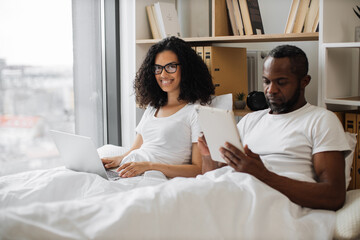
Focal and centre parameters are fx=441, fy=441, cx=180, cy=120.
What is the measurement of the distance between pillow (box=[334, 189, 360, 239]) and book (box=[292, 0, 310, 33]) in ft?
2.81

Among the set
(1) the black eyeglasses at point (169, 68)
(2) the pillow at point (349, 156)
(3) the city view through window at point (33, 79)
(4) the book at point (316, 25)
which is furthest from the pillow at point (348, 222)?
(3) the city view through window at point (33, 79)

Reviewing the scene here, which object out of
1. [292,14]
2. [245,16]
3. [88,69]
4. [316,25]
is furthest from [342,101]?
[88,69]

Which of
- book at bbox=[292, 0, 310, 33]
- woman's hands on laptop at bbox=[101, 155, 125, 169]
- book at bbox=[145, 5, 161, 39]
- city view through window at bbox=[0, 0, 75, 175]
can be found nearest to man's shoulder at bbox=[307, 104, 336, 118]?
book at bbox=[292, 0, 310, 33]

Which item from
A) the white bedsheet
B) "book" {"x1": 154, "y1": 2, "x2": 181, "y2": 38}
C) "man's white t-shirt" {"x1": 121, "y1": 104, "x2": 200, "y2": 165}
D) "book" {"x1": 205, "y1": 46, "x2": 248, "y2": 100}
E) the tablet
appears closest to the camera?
the white bedsheet

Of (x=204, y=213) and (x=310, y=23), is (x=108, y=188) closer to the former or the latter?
(x=204, y=213)

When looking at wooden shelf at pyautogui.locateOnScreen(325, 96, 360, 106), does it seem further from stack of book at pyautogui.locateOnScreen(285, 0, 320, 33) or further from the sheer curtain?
the sheer curtain

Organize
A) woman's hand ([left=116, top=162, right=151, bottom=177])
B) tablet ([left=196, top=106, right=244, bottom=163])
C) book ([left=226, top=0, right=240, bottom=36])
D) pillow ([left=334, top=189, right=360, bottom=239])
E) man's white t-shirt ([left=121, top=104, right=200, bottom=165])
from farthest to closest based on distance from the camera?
book ([left=226, top=0, right=240, bottom=36])
man's white t-shirt ([left=121, top=104, right=200, bottom=165])
woman's hand ([left=116, top=162, right=151, bottom=177])
tablet ([left=196, top=106, right=244, bottom=163])
pillow ([left=334, top=189, right=360, bottom=239])

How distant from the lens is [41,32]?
2.50m

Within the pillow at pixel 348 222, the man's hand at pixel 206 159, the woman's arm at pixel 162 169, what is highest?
the man's hand at pixel 206 159

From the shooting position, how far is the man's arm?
154 centimetres

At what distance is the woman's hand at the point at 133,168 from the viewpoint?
1.95m

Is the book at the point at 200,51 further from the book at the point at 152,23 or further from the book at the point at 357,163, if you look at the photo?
the book at the point at 357,163

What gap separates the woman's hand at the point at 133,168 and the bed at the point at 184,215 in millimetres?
499

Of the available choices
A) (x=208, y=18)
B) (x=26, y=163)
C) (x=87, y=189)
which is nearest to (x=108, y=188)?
(x=87, y=189)
